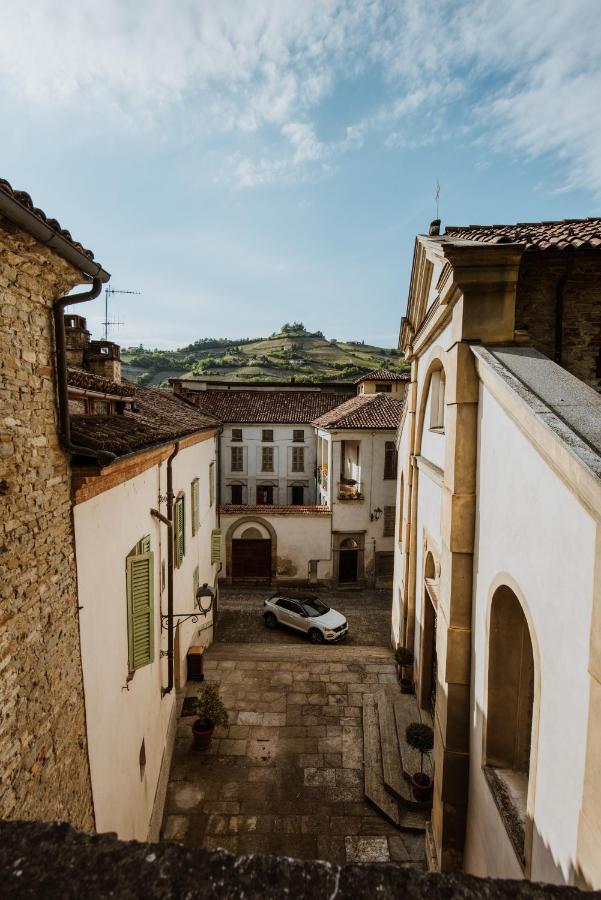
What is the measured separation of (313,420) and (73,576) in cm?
2523

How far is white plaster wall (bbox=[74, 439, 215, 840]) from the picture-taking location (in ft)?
15.5

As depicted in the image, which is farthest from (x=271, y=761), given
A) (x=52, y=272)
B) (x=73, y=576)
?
(x=52, y=272)

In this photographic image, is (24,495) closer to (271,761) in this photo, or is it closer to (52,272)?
(52,272)

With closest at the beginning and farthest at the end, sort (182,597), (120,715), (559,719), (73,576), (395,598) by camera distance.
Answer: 1. (559,719)
2. (73,576)
3. (120,715)
4. (182,597)
5. (395,598)

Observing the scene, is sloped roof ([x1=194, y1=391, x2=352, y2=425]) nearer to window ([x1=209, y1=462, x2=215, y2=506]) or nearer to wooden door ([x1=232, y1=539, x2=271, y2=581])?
wooden door ([x1=232, y1=539, x2=271, y2=581])

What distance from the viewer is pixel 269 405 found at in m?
31.1

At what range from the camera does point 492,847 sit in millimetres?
4992

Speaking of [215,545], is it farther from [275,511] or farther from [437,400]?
[437,400]

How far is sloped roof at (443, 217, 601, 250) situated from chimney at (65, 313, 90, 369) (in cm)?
885

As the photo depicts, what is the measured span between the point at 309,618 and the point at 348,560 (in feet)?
21.2

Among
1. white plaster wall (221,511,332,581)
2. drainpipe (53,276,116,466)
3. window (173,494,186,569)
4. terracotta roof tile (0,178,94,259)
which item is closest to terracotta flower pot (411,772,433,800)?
window (173,494,186,569)

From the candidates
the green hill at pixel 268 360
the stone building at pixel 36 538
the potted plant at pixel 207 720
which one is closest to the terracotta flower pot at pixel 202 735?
the potted plant at pixel 207 720

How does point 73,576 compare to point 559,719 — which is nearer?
point 559,719

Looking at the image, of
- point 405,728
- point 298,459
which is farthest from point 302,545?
point 405,728
